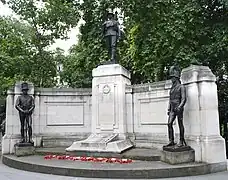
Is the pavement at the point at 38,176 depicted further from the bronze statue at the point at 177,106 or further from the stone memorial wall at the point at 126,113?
the bronze statue at the point at 177,106

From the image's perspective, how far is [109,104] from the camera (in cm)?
1173

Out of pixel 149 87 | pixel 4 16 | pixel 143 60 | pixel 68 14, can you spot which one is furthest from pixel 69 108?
pixel 4 16

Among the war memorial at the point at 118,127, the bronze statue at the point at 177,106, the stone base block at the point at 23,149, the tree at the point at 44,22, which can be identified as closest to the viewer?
the war memorial at the point at 118,127

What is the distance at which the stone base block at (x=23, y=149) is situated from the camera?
418 inches

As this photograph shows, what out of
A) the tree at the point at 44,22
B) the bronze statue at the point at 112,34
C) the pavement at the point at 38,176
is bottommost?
the pavement at the point at 38,176

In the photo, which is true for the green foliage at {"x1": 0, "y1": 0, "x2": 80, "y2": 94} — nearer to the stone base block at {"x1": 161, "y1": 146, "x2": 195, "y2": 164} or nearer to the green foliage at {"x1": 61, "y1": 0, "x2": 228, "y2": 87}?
the green foliage at {"x1": 61, "y1": 0, "x2": 228, "y2": 87}

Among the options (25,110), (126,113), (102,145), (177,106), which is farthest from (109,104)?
(177,106)

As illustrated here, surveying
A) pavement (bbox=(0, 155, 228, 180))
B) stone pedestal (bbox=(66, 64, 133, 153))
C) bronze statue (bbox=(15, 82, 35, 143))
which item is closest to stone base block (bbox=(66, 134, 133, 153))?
stone pedestal (bbox=(66, 64, 133, 153))

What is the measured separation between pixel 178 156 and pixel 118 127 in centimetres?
373

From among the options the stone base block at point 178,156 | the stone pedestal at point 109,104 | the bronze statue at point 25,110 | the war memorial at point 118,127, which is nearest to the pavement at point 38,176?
the war memorial at point 118,127

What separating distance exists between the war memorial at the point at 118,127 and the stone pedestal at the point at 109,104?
1.5 inches

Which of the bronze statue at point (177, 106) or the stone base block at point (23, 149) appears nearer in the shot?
the bronze statue at point (177, 106)

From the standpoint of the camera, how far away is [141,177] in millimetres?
7551

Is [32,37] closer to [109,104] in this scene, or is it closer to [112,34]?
[112,34]
